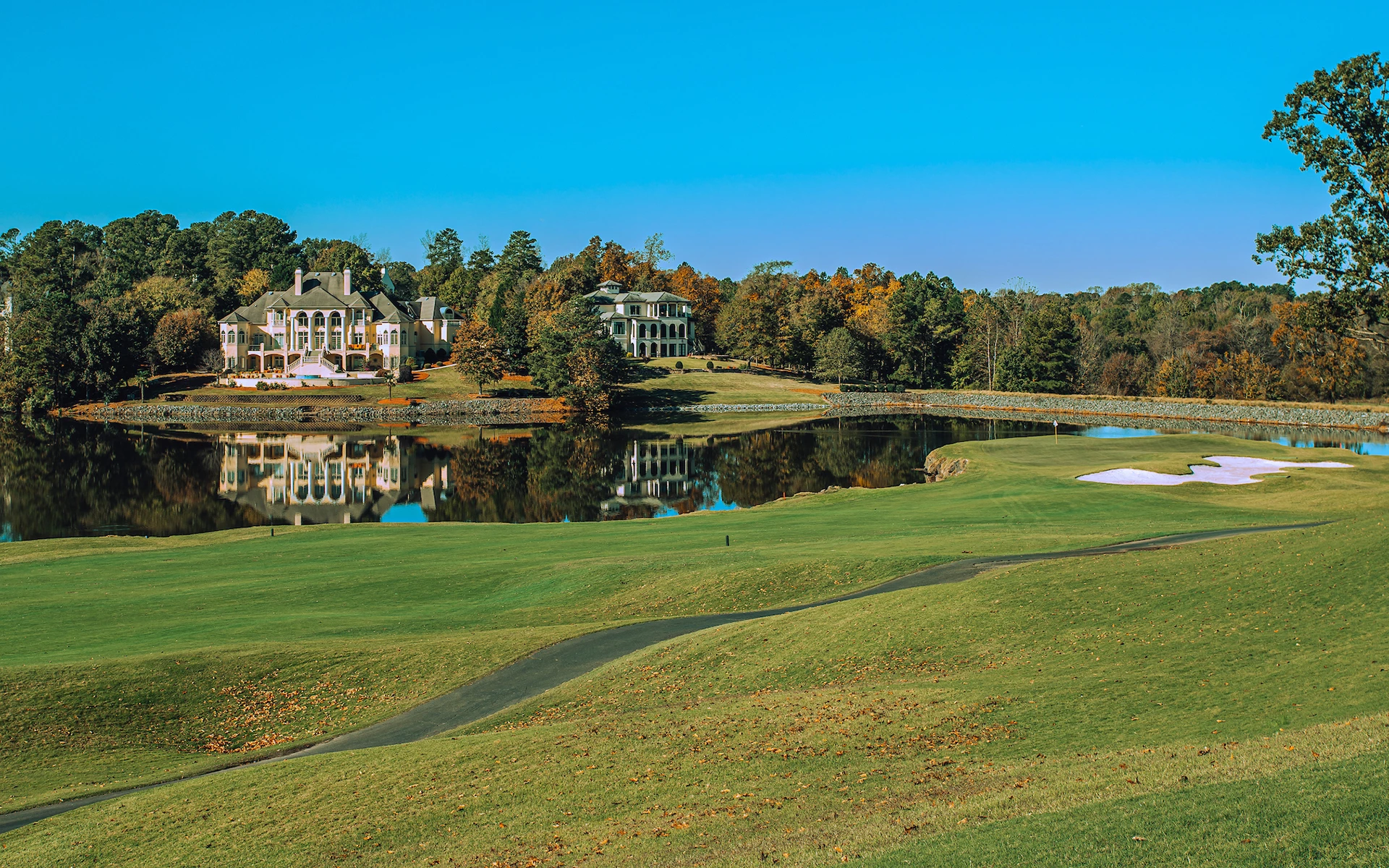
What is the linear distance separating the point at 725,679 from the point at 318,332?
116502 mm

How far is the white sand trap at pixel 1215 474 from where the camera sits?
41.9 meters

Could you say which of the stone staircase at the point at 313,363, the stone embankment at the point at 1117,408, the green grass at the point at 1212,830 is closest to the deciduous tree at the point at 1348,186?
the green grass at the point at 1212,830

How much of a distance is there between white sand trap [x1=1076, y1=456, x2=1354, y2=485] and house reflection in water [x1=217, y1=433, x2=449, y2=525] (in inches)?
1220

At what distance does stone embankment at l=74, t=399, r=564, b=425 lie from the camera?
98375 mm

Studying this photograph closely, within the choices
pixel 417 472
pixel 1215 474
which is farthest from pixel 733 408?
pixel 1215 474

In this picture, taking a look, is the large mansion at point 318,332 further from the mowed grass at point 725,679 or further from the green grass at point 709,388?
the mowed grass at point 725,679

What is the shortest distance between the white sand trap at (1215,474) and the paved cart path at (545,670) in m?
18.0

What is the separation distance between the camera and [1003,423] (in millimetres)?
97438

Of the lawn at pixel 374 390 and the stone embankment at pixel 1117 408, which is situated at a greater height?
the lawn at pixel 374 390

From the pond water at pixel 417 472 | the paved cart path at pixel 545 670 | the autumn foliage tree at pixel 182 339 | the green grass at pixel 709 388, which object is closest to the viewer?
the paved cart path at pixel 545 670

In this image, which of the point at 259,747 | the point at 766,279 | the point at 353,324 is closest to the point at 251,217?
the point at 353,324

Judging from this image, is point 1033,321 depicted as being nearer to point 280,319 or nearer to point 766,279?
point 766,279

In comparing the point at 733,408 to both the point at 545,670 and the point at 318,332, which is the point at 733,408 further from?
the point at 545,670

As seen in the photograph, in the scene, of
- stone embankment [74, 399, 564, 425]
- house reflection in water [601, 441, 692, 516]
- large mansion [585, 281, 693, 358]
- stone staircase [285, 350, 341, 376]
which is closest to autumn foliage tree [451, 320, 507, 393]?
stone embankment [74, 399, 564, 425]
